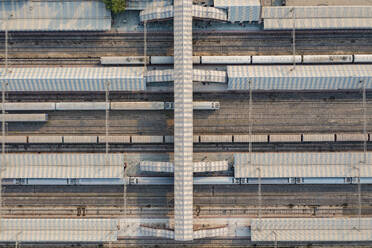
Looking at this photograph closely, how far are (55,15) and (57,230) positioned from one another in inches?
886

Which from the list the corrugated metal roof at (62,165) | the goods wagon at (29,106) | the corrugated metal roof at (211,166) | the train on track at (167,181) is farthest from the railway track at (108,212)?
the goods wagon at (29,106)

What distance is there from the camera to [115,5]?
108 feet

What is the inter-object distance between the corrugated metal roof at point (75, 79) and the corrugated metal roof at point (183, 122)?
4.41 m

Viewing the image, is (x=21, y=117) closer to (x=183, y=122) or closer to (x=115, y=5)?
(x=115, y=5)

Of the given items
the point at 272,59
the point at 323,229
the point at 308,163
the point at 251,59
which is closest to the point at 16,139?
the point at 251,59

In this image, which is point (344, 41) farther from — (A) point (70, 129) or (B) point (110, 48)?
(A) point (70, 129)

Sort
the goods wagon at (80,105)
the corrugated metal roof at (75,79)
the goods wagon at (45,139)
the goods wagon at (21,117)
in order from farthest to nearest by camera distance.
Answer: the goods wagon at (45,139) < the goods wagon at (80,105) < the goods wagon at (21,117) < the corrugated metal roof at (75,79)

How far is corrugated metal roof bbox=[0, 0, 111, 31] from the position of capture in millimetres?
33875

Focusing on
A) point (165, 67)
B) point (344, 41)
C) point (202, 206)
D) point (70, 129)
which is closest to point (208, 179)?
point (202, 206)

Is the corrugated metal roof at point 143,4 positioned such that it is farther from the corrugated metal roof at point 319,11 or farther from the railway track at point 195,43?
the corrugated metal roof at point 319,11

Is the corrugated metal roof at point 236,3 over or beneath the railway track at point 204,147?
over

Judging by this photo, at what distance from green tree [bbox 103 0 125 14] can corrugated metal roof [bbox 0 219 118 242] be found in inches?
861

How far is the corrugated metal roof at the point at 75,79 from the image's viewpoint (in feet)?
109

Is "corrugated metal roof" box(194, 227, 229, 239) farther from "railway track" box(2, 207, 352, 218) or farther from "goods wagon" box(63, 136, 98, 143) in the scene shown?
"goods wagon" box(63, 136, 98, 143)
